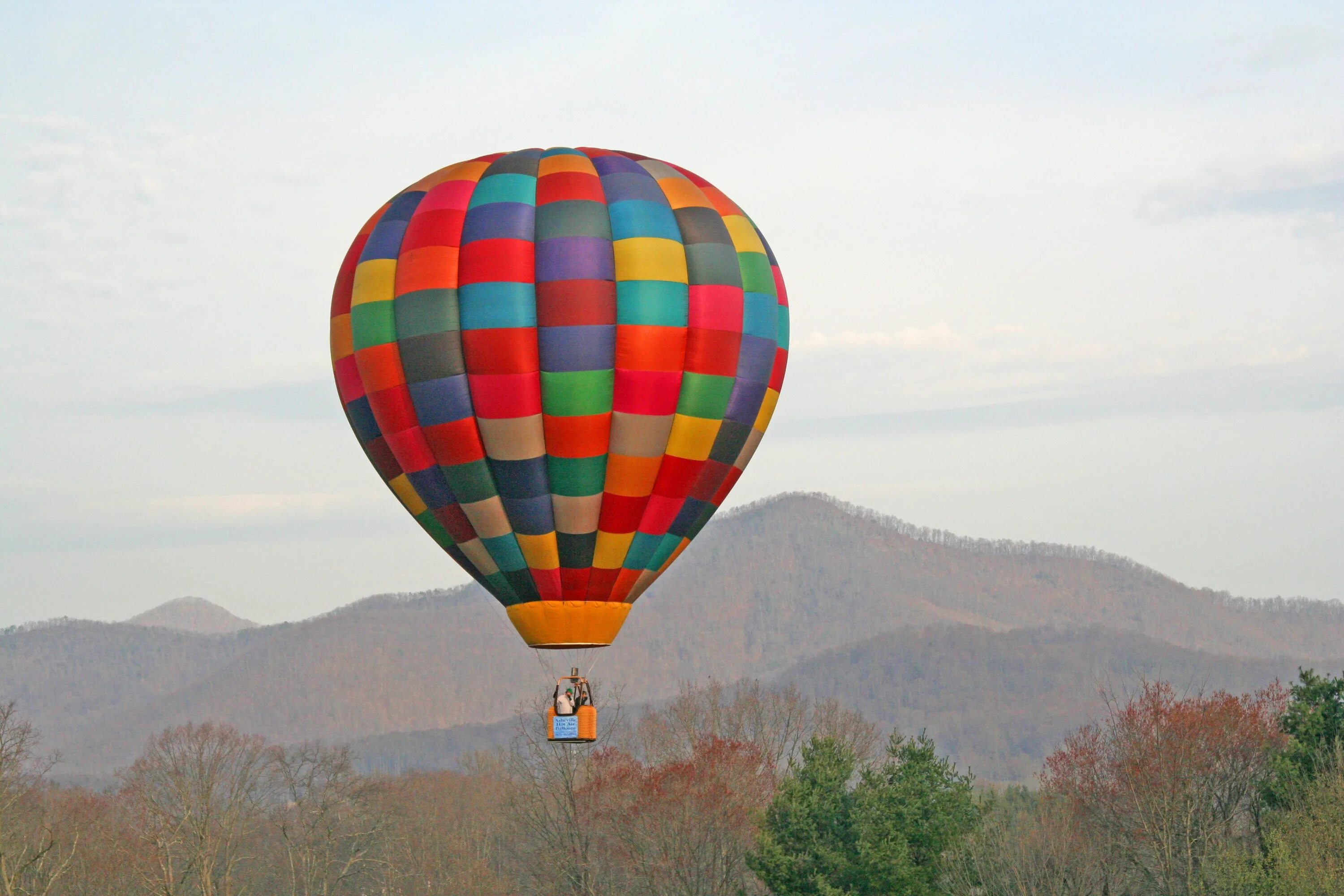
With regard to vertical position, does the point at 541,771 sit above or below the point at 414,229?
below

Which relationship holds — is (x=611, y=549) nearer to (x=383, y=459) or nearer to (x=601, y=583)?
(x=601, y=583)

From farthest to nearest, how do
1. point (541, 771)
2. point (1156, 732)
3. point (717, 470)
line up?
1. point (541, 771)
2. point (1156, 732)
3. point (717, 470)

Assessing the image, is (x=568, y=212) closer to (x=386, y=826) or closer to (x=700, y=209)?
(x=700, y=209)

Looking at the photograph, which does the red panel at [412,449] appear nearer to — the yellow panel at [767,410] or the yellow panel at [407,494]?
the yellow panel at [407,494]

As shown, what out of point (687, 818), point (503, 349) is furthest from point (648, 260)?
point (687, 818)

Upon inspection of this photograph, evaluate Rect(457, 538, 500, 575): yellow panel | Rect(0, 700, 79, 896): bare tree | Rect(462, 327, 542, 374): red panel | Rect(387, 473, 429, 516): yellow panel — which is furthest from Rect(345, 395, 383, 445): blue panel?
Rect(0, 700, 79, 896): bare tree

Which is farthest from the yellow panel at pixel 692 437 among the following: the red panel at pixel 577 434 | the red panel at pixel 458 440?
the red panel at pixel 458 440

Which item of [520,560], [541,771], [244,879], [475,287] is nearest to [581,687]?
[520,560]
